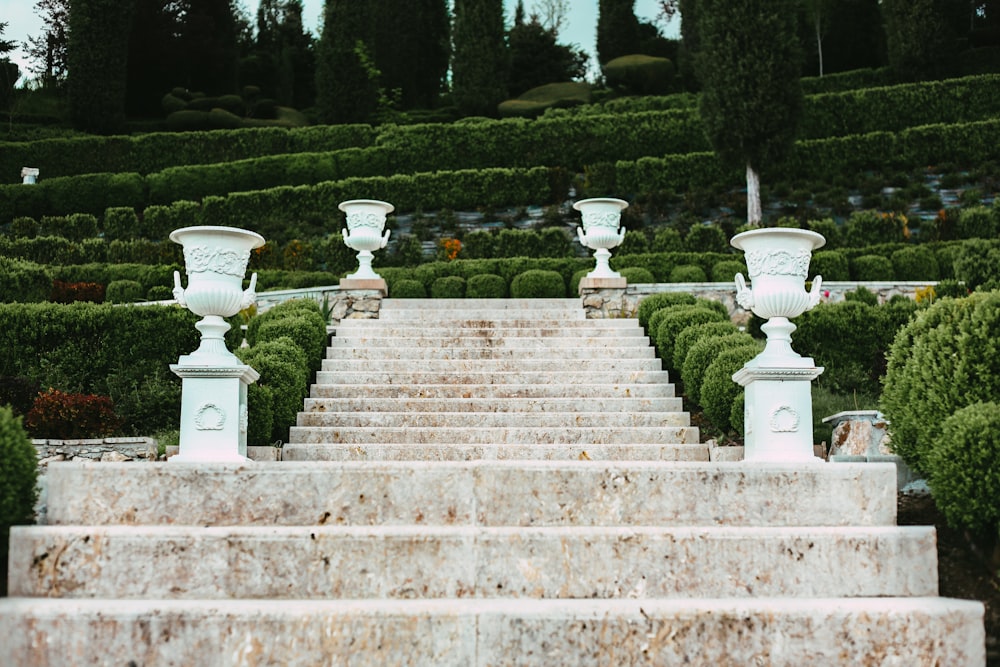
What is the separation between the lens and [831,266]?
547 inches

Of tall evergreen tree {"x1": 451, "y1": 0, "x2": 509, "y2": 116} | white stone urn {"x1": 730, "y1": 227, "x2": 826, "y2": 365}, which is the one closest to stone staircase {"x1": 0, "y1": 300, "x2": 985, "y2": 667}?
white stone urn {"x1": 730, "y1": 227, "x2": 826, "y2": 365}

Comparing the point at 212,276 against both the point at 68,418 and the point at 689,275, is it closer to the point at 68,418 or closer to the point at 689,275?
the point at 68,418

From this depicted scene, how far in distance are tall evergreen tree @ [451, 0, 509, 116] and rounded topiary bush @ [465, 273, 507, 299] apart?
60.1ft

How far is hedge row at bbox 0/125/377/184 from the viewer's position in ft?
86.9

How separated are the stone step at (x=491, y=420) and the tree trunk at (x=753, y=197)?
40.2 feet

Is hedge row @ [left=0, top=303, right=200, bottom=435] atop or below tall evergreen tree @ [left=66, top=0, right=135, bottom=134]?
below

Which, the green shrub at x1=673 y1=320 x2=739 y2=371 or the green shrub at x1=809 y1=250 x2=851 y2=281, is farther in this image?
the green shrub at x1=809 y1=250 x2=851 y2=281

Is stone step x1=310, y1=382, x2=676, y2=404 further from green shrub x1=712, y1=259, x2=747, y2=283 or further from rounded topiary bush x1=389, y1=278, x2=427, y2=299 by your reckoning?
green shrub x1=712, y1=259, x2=747, y2=283

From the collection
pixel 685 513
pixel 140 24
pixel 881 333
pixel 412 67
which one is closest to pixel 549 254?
pixel 881 333

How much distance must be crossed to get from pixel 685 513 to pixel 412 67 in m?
33.4

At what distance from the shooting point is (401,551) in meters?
4.41

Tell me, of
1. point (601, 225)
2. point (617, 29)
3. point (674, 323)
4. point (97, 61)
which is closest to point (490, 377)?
point (674, 323)

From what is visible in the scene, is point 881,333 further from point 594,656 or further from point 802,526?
point 594,656

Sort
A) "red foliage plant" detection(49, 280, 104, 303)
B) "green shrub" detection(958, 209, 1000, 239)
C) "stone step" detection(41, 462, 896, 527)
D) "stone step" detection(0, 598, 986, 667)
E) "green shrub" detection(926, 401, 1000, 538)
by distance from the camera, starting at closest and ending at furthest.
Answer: "stone step" detection(0, 598, 986, 667)
"green shrub" detection(926, 401, 1000, 538)
"stone step" detection(41, 462, 896, 527)
"red foliage plant" detection(49, 280, 104, 303)
"green shrub" detection(958, 209, 1000, 239)
